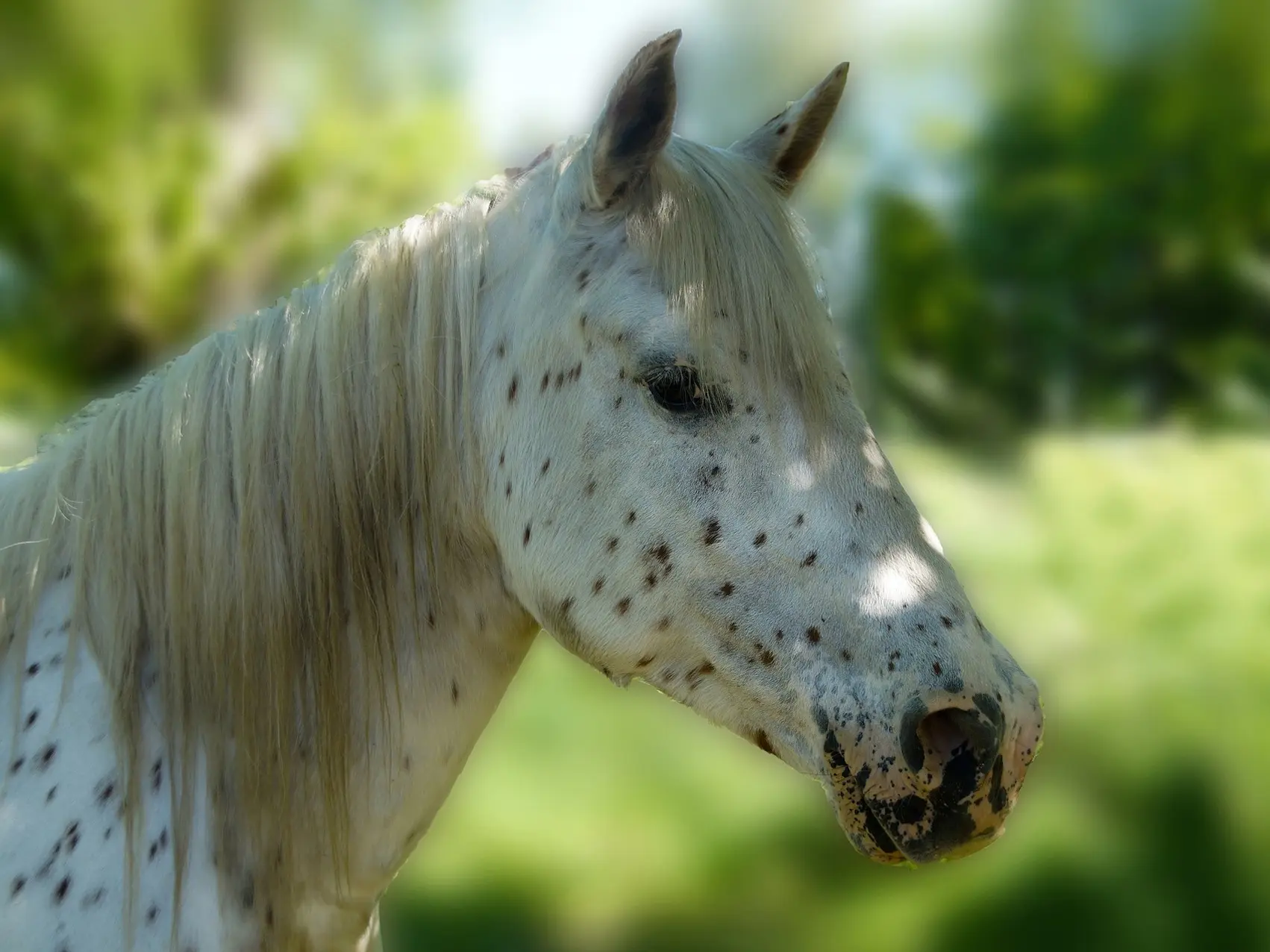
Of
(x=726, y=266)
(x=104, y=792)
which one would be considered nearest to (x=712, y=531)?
(x=726, y=266)

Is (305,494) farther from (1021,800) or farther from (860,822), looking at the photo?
(1021,800)

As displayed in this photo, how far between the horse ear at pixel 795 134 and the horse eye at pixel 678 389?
1.08 ft

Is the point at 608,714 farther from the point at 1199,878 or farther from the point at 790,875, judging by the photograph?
the point at 1199,878

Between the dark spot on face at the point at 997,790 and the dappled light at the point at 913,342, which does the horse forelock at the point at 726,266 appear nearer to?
the dark spot on face at the point at 997,790

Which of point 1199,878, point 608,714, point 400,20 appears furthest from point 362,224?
point 1199,878

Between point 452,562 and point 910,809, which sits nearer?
point 910,809

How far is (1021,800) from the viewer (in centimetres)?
295

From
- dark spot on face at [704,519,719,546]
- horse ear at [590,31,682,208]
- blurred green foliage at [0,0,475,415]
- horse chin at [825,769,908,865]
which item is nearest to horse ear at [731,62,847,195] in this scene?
horse ear at [590,31,682,208]

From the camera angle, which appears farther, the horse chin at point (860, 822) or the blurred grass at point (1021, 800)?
the blurred grass at point (1021, 800)

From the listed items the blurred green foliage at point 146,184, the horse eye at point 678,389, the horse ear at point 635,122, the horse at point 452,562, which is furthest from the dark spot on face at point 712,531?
the blurred green foliage at point 146,184

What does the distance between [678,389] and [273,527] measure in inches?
17.4

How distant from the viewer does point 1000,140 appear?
3719 millimetres

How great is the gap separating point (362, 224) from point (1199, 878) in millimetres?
3319

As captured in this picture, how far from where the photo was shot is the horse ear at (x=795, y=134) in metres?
1.17
